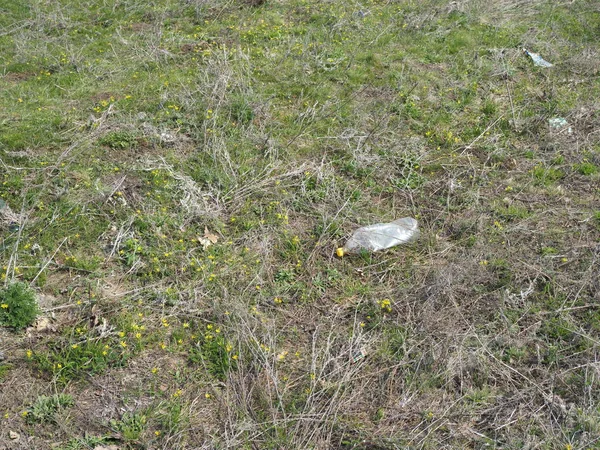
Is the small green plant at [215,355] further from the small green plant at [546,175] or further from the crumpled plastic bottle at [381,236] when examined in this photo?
the small green plant at [546,175]

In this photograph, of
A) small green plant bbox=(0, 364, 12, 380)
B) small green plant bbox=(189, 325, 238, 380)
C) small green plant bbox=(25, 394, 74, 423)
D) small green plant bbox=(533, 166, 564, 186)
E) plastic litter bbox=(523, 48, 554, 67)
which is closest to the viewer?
small green plant bbox=(25, 394, 74, 423)

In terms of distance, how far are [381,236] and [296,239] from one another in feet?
2.34

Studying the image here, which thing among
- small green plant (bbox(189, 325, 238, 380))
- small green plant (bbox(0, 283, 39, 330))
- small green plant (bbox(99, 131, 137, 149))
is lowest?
small green plant (bbox(189, 325, 238, 380))

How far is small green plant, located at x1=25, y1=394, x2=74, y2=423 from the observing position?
10.8ft

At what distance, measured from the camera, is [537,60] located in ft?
23.2

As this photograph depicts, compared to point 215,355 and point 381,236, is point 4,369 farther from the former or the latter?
point 381,236

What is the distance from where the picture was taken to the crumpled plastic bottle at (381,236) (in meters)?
4.47

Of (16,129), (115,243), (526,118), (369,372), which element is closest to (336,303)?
(369,372)

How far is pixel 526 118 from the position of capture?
6.02 meters

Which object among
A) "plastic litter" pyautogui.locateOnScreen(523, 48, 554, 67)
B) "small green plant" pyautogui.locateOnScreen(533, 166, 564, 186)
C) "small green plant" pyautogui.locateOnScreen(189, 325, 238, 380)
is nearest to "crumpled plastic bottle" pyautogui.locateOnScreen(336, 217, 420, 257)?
"small green plant" pyautogui.locateOnScreen(189, 325, 238, 380)

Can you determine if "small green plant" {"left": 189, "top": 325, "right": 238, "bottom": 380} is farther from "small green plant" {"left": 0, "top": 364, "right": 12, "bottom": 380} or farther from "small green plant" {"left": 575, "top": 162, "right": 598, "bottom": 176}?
"small green plant" {"left": 575, "top": 162, "right": 598, "bottom": 176}

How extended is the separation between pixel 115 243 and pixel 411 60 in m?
4.62

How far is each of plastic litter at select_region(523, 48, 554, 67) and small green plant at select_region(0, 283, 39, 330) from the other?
20.9 ft

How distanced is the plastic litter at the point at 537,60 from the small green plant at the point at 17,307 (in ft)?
20.9
